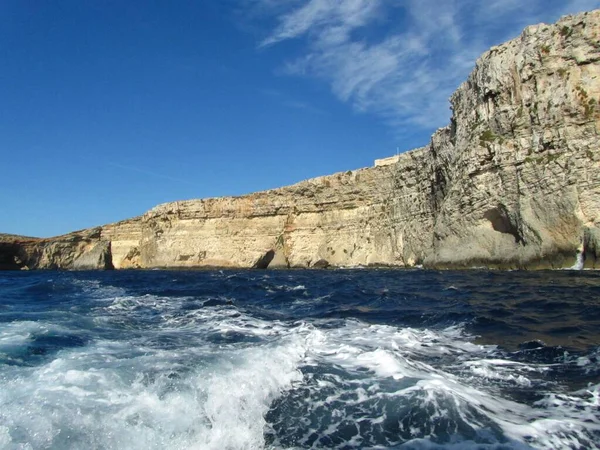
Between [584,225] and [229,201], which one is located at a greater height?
[229,201]

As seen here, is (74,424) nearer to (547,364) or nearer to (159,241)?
(547,364)

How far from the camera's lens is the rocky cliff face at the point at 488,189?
23516 mm

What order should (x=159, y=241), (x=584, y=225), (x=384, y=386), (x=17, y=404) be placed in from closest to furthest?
1. (x=17, y=404)
2. (x=384, y=386)
3. (x=584, y=225)
4. (x=159, y=241)

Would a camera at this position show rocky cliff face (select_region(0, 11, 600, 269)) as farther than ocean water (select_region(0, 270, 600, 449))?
Yes

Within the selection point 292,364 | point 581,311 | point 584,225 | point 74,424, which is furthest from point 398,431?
point 584,225

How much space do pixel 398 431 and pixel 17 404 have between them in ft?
11.0

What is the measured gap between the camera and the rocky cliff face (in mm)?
23516

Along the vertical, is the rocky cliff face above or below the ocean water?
above

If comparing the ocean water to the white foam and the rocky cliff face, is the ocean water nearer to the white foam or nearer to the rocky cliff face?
the white foam

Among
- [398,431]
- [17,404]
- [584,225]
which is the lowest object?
[398,431]

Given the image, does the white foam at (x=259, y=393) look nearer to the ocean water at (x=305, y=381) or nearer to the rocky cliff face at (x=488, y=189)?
the ocean water at (x=305, y=381)

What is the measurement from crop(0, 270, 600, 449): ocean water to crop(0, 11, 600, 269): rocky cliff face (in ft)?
52.9

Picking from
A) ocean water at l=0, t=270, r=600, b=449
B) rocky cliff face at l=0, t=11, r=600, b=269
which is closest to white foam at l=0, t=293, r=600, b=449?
ocean water at l=0, t=270, r=600, b=449

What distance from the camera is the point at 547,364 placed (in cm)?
578
